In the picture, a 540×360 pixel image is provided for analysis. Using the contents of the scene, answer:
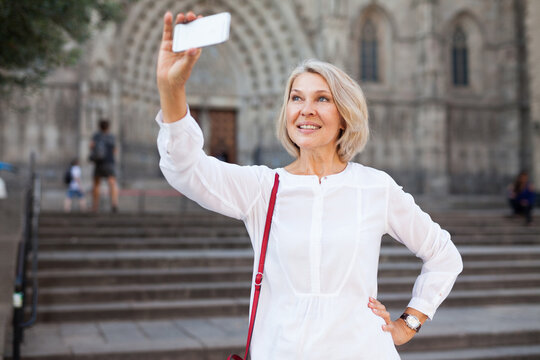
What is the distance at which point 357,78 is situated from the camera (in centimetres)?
2133

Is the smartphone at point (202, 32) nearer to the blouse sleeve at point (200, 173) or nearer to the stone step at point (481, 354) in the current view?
the blouse sleeve at point (200, 173)

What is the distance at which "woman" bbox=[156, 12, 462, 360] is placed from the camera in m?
1.57

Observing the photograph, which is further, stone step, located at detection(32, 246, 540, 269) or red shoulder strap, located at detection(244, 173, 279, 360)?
stone step, located at detection(32, 246, 540, 269)

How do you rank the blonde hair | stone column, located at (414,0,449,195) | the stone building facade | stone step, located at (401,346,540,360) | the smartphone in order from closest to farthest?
1. the smartphone
2. the blonde hair
3. stone step, located at (401,346,540,360)
4. the stone building facade
5. stone column, located at (414,0,449,195)

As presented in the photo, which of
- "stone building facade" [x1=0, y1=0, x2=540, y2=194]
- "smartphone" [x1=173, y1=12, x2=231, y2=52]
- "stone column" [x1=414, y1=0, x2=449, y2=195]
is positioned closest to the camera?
"smartphone" [x1=173, y1=12, x2=231, y2=52]

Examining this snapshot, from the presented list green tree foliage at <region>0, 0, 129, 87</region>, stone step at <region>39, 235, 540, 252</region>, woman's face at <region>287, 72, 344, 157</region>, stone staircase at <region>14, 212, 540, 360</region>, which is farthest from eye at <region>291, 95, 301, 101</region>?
stone step at <region>39, 235, 540, 252</region>

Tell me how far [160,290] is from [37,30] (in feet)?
13.1

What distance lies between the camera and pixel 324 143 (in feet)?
5.81

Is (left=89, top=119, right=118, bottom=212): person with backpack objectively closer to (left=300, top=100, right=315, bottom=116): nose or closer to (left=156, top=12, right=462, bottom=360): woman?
(left=156, top=12, right=462, bottom=360): woman

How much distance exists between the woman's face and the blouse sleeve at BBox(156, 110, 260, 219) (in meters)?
0.19

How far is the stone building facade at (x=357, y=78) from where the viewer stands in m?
17.8

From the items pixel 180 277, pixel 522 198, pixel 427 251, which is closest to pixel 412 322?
pixel 427 251

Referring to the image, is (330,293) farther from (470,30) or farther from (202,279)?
(470,30)

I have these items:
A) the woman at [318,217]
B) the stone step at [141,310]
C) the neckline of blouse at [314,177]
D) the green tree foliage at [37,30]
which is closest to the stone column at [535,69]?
the green tree foliage at [37,30]
